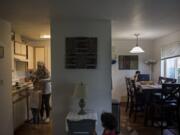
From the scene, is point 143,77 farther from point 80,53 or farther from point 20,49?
point 20,49

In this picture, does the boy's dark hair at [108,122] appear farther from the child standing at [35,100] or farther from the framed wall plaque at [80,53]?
the child standing at [35,100]

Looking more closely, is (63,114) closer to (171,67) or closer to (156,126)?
(156,126)

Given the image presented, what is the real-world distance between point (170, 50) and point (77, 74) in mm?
2920

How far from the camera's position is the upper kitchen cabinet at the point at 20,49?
4.58 meters

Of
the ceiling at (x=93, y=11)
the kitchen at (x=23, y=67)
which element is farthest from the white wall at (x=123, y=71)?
the ceiling at (x=93, y=11)

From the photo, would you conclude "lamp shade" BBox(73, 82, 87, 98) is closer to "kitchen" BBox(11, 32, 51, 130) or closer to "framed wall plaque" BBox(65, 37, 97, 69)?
"framed wall plaque" BBox(65, 37, 97, 69)

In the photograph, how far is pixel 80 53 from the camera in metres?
3.64

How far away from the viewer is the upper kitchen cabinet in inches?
180

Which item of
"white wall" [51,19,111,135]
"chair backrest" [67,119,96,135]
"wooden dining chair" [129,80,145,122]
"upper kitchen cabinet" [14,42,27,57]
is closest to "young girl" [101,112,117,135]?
"chair backrest" [67,119,96,135]

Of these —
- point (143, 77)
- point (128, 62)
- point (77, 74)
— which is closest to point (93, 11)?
point (77, 74)

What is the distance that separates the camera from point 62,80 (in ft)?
11.9

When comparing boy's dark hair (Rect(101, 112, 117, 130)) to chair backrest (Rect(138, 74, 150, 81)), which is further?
chair backrest (Rect(138, 74, 150, 81))

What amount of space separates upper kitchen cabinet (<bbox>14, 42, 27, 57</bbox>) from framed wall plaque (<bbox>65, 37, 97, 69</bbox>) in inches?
62.9

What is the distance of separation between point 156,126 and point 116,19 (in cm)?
266
